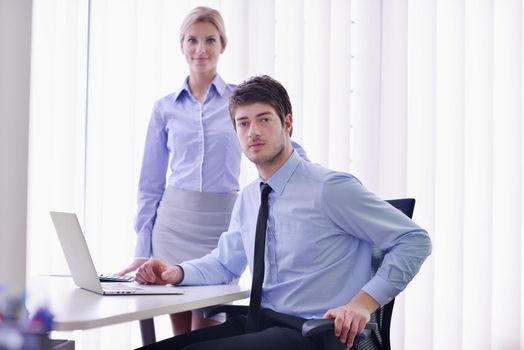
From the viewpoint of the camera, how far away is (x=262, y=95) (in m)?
1.80

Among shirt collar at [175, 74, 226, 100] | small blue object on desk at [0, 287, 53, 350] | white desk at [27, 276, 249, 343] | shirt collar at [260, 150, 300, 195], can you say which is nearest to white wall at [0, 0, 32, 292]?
shirt collar at [175, 74, 226, 100]

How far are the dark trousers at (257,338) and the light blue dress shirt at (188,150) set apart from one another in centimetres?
82

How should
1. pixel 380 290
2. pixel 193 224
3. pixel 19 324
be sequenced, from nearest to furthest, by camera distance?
pixel 19 324, pixel 380 290, pixel 193 224

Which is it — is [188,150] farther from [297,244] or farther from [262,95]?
[297,244]

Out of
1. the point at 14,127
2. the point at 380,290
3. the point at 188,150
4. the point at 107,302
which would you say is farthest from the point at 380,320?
the point at 14,127

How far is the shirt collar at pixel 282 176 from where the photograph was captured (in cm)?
176

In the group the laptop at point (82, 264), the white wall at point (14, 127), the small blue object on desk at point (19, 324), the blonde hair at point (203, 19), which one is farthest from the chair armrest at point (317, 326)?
the white wall at point (14, 127)

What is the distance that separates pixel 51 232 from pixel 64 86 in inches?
29.7

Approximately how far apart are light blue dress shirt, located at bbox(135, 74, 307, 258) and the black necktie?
0.70 metres

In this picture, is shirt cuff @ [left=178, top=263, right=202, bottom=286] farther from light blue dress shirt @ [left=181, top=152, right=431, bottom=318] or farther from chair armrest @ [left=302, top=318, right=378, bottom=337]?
chair armrest @ [left=302, top=318, right=378, bottom=337]

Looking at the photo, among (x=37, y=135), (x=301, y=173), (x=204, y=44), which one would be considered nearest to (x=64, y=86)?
(x=37, y=135)

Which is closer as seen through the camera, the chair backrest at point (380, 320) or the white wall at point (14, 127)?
the chair backrest at point (380, 320)

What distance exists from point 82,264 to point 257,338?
47 centimetres

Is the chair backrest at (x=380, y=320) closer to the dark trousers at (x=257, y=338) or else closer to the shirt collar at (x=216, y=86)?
the dark trousers at (x=257, y=338)
